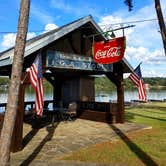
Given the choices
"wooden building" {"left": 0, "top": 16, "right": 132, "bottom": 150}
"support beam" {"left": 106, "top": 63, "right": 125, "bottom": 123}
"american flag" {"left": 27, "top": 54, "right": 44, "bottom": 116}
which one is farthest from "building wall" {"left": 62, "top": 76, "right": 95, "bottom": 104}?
"american flag" {"left": 27, "top": 54, "right": 44, "bottom": 116}

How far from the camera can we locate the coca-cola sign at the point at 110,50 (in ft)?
32.5

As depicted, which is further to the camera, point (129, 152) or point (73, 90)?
point (73, 90)

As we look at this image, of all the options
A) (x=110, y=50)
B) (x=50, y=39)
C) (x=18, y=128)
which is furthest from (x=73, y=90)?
(x=18, y=128)

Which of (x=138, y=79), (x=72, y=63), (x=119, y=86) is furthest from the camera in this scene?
(x=119, y=86)

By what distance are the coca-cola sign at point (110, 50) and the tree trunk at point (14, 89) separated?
208 inches

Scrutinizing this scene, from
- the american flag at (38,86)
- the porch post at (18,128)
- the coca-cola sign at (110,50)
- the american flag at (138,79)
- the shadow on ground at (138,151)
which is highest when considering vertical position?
the coca-cola sign at (110,50)

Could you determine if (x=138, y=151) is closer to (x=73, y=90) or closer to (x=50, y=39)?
(x=50, y=39)

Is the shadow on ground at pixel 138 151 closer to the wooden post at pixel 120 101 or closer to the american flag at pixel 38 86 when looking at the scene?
the wooden post at pixel 120 101

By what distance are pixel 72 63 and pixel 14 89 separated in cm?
604

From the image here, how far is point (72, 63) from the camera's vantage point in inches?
432

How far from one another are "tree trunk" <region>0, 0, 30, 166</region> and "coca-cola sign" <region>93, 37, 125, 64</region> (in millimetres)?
5291

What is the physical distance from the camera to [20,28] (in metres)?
5.24

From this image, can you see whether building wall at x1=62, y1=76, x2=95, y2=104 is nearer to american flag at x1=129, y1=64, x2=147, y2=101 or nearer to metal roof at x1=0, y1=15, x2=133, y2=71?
metal roof at x1=0, y1=15, x2=133, y2=71

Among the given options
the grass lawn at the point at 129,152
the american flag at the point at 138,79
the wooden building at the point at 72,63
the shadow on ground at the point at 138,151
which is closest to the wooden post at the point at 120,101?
the wooden building at the point at 72,63
